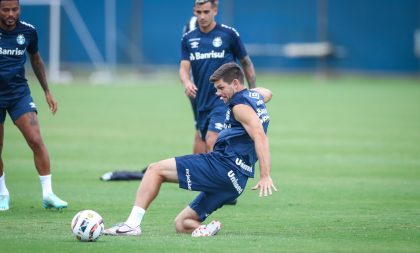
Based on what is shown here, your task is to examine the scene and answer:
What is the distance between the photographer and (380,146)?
18.9 m

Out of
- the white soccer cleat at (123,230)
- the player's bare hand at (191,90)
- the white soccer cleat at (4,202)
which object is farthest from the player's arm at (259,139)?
the white soccer cleat at (4,202)

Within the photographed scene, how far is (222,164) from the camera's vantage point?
31.3 feet

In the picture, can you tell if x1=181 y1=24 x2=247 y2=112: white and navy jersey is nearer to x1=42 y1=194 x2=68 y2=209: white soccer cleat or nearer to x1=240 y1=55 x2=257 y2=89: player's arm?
x1=240 y1=55 x2=257 y2=89: player's arm

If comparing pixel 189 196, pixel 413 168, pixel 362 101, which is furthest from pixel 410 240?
pixel 362 101

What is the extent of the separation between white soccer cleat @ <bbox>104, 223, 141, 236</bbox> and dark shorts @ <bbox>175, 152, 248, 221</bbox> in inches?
25.9

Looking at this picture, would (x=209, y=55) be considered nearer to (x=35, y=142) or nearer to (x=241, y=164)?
(x=35, y=142)

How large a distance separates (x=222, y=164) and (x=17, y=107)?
319cm

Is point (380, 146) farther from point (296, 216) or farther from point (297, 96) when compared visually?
point (297, 96)

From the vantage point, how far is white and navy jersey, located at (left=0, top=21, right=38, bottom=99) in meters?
11.3

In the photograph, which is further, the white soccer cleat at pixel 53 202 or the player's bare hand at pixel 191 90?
the player's bare hand at pixel 191 90

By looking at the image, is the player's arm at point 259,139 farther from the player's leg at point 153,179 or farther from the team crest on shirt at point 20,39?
the team crest on shirt at point 20,39

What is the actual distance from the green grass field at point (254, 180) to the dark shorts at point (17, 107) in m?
1.18

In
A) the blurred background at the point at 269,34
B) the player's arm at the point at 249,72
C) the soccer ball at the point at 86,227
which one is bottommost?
the blurred background at the point at 269,34

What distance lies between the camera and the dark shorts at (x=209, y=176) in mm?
9492
